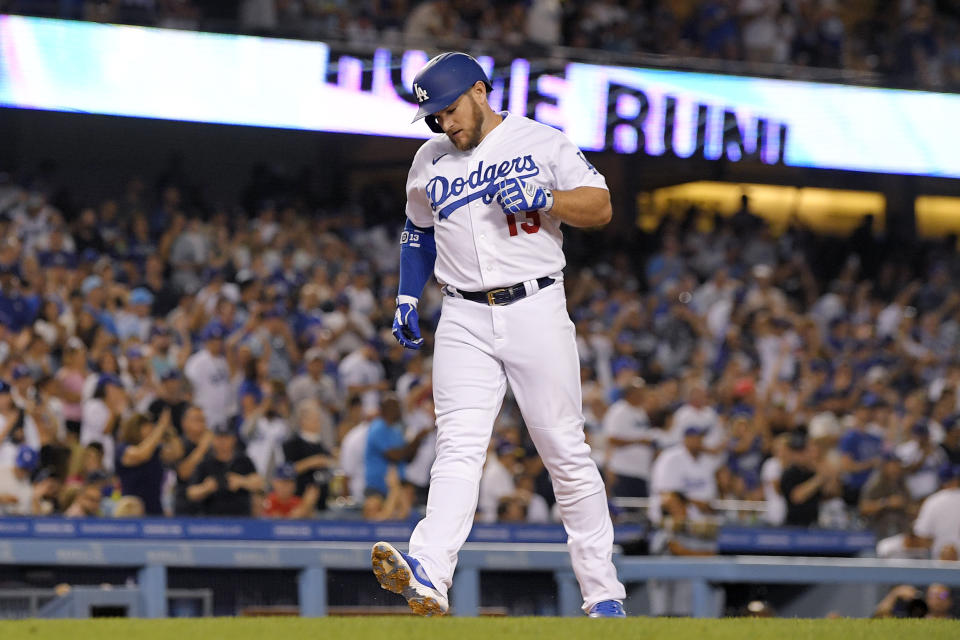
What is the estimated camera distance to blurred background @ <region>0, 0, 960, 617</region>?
9039mm

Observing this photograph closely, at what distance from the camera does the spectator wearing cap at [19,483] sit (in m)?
8.93

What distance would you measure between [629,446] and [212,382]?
3397 mm

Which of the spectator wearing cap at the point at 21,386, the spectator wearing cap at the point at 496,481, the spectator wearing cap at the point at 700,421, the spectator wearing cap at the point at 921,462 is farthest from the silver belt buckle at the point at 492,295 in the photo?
the spectator wearing cap at the point at 921,462

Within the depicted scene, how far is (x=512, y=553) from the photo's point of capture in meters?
8.28

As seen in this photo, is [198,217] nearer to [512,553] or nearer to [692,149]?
[692,149]

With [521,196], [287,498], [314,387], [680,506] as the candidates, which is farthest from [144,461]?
[521,196]

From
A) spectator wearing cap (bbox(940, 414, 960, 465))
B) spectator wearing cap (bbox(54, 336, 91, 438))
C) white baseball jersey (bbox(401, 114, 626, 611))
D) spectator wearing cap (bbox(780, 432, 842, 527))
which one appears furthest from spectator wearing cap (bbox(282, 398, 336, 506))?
spectator wearing cap (bbox(940, 414, 960, 465))

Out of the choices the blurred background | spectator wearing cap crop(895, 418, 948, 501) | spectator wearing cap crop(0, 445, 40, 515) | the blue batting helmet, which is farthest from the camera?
spectator wearing cap crop(895, 418, 948, 501)

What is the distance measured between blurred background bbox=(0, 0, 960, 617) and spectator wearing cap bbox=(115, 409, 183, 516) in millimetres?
20

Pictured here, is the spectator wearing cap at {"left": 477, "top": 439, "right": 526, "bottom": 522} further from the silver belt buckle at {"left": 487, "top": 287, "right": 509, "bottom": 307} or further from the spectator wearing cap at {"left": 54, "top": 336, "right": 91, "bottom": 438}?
the silver belt buckle at {"left": 487, "top": 287, "right": 509, "bottom": 307}

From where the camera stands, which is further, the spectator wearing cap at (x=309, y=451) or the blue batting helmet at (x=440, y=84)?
the spectator wearing cap at (x=309, y=451)

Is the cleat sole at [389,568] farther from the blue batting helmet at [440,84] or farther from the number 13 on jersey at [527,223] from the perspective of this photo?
the blue batting helmet at [440,84]

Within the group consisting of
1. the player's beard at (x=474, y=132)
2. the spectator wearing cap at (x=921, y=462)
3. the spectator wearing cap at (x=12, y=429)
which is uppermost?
the player's beard at (x=474, y=132)

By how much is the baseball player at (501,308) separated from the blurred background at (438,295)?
332 cm
